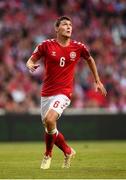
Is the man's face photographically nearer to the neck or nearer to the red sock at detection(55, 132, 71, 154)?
the neck

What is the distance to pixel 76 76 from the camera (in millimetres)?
24812

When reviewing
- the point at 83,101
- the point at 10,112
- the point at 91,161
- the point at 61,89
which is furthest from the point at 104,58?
the point at 61,89

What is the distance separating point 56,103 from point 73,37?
14.1 metres

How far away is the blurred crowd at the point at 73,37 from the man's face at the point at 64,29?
10591mm

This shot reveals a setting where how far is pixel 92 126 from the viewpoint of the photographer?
2344 cm

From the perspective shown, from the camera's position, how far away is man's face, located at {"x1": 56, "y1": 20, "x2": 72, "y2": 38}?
41.2 feet

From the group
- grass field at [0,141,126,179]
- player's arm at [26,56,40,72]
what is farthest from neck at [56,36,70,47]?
grass field at [0,141,126,179]

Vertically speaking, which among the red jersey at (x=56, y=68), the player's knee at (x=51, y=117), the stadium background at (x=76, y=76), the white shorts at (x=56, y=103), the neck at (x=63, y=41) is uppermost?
the neck at (x=63, y=41)

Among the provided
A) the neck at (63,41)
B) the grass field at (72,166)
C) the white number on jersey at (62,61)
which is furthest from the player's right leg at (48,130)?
the neck at (63,41)

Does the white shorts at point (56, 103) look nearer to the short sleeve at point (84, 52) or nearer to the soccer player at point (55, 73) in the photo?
the soccer player at point (55, 73)

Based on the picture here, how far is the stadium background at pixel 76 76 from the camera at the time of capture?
910 inches

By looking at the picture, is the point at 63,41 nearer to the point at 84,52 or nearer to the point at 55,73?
the point at 84,52

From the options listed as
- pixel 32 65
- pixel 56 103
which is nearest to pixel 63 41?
pixel 32 65

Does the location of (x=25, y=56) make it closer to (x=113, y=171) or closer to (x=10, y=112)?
(x=10, y=112)
